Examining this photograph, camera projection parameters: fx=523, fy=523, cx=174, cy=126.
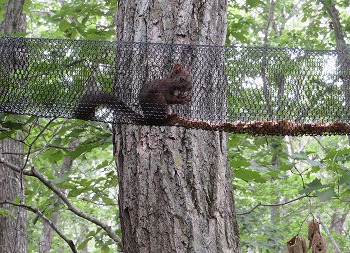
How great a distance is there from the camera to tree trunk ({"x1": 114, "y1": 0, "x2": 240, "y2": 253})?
1.77m

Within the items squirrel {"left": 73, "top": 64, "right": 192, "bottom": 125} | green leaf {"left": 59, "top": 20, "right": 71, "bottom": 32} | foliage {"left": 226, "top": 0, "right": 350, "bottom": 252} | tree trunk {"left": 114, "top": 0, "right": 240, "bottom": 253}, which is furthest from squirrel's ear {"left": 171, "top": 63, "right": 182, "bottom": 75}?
green leaf {"left": 59, "top": 20, "right": 71, "bottom": 32}

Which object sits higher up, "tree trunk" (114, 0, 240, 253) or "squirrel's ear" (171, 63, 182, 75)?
"squirrel's ear" (171, 63, 182, 75)

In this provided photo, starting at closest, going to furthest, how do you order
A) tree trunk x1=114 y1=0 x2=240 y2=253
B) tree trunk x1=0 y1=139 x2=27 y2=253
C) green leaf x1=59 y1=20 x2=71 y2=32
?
tree trunk x1=114 y1=0 x2=240 y2=253
green leaf x1=59 y1=20 x2=71 y2=32
tree trunk x1=0 y1=139 x2=27 y2=253

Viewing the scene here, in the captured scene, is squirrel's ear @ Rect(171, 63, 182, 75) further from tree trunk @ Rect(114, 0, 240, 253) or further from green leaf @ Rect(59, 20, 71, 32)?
green leaf @ Rect(59, 20, 71, 32)

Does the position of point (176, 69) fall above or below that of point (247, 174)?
above

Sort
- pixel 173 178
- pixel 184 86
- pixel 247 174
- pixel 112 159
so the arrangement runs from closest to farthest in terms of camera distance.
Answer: pixel 184 86, pixel 173 178, pixel 247 174, pixel 112 159

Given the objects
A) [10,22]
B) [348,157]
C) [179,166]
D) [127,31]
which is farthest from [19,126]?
[348,157]

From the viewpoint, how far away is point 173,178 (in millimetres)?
1796

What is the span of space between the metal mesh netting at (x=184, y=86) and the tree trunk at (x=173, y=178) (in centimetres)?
29

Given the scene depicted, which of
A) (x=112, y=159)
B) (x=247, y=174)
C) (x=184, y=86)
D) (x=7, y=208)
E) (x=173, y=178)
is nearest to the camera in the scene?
(x=184, y=86)

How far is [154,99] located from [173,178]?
410 millimetres

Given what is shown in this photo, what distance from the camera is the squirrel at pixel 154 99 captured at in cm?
146

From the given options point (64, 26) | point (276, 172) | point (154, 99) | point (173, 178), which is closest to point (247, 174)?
point (276, 172)

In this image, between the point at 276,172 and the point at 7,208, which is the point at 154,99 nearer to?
the point at 276,172
